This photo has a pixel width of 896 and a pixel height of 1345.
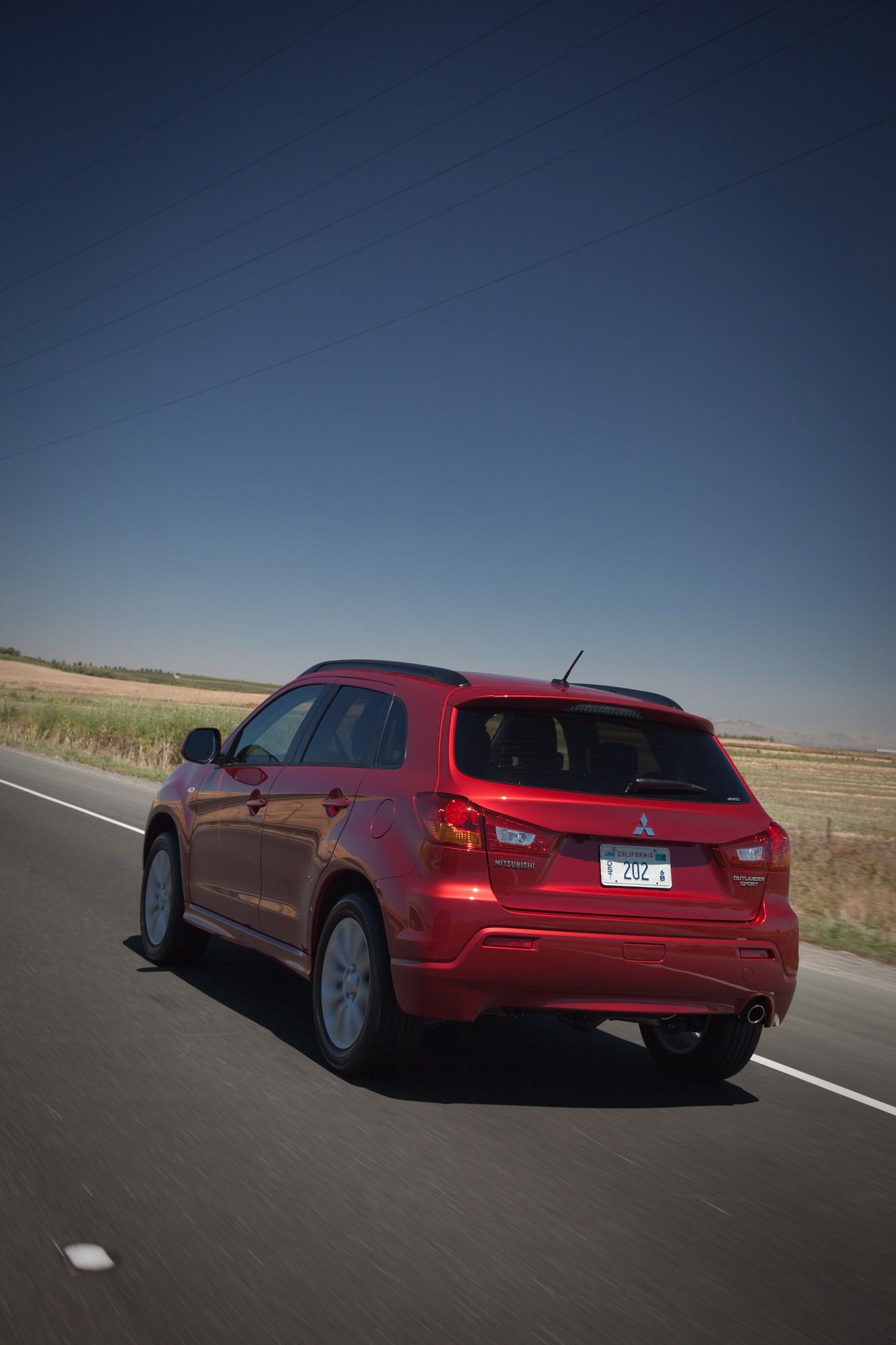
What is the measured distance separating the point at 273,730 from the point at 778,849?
2.95 m

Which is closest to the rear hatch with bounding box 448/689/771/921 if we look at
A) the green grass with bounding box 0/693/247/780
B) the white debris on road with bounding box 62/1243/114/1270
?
the white debris on road with bounding box 62/1243/114/1270

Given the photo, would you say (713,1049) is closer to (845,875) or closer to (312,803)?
(312,803)

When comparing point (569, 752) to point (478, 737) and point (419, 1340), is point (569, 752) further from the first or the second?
point (419, 1340)

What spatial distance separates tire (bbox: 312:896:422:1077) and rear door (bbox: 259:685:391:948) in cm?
28

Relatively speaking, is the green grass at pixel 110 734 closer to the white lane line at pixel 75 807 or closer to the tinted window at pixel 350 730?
the white lane line at pixel 75 807

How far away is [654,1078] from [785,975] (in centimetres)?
90

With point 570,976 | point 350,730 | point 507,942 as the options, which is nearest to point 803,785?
point 350,730

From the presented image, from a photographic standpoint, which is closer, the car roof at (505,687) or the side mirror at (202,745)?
the car roof at (505,687)

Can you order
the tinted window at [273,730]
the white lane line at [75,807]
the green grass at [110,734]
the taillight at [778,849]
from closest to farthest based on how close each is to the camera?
the taillight at [778,849], the tinted window at [273,730], the white lane line at [75,807], the green grass at [110,734]

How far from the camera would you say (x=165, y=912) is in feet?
25.3

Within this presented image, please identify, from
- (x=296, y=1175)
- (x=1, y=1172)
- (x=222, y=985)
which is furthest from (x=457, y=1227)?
(x=222, y=985)

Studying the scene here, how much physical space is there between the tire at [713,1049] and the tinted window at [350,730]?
177cm

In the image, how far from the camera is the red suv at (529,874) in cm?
511

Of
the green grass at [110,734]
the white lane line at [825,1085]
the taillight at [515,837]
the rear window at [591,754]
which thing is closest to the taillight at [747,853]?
the rear window at [591,754]
